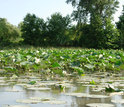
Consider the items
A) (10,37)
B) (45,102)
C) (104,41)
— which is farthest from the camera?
(10,37)

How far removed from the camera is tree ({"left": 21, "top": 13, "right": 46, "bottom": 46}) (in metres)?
35.5

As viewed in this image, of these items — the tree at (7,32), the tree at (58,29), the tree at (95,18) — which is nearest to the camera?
the tree at (95,18)

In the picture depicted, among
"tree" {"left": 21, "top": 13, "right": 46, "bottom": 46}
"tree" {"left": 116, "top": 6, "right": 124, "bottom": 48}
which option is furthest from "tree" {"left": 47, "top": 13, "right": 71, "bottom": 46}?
"tree" {"left": 116, "top": 6, "right": 124, "bottom": 48}

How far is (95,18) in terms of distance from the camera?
31344mm

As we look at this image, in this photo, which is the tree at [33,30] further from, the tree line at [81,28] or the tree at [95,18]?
the tree at [95,18]

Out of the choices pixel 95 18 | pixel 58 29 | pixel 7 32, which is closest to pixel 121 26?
pixel 95 18

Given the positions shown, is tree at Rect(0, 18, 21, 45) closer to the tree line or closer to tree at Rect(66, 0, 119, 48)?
the tree line

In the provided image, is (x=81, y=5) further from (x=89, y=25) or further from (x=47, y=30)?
(x=47, y=30)

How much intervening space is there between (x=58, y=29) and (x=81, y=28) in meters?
3.81

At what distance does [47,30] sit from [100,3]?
332 inches

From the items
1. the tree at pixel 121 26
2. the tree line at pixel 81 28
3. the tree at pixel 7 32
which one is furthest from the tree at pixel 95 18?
the tree at pixel 7 32

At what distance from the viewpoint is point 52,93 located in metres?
2.62

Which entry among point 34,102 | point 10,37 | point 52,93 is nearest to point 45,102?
point 34,102

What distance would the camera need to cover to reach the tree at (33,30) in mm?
35500
